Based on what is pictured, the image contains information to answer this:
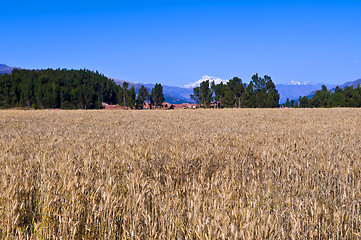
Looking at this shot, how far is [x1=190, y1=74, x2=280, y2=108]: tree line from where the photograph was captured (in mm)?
95500

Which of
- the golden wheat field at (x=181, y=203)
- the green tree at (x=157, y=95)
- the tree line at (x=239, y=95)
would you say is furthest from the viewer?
the green tree at (x=157, y=95)

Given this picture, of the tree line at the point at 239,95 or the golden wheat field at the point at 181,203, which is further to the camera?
the tree line at the point at 239,95

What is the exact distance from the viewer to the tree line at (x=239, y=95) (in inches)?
3760

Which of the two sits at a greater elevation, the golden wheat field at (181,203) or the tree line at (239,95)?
the tree line at (239,95)

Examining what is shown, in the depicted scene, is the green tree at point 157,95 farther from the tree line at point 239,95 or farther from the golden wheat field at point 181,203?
the golden wheat field at point 181,203

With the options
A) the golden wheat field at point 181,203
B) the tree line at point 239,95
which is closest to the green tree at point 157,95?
the tree line at point 239,95

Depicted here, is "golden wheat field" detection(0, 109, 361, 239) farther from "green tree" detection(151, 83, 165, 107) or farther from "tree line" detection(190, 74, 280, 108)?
"green tree" detection(151, 83, 165, 107)

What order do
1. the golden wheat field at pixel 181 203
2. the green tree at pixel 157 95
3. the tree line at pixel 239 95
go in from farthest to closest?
1. the green tree at pixel 157 95
2. the tree line at pixel 239 95
3. the golden wheat field at pixel 181 203

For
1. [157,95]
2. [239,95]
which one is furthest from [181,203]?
[157,95]

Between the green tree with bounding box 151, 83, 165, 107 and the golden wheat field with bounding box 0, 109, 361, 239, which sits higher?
the green tree with bounding box 151, 83, 165, 107

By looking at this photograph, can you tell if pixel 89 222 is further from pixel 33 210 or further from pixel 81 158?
pixel 81 158

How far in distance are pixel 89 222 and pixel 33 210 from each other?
0.90 m

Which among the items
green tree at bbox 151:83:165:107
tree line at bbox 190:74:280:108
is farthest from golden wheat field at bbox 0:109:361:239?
green tree at bbox 151:83:165:107

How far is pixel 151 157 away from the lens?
5.12 metres
